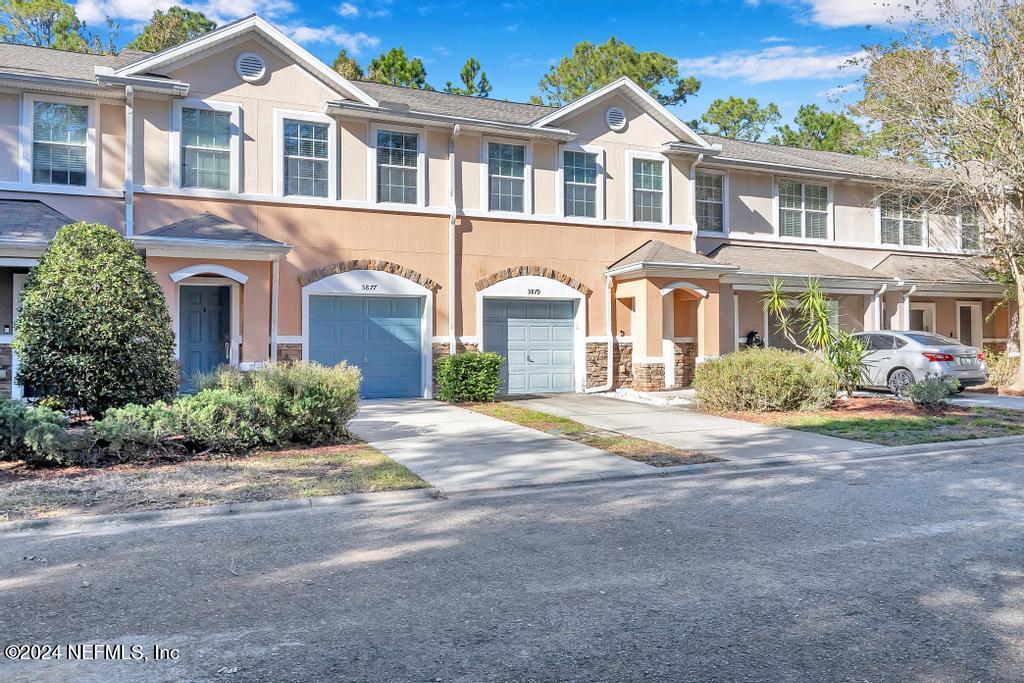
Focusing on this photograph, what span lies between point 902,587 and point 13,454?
28.8 feet

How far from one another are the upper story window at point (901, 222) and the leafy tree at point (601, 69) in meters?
16.1

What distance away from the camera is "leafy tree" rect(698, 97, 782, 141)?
141ft

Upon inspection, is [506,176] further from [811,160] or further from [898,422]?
[811,160]

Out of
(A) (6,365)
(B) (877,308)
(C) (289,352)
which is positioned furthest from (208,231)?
(B) (877,308)

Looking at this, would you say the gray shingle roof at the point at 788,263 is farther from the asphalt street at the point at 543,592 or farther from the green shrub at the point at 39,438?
the green shrub at the point at 39,438

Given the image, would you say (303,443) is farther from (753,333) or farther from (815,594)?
(753,333)

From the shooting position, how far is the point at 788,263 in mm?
21391

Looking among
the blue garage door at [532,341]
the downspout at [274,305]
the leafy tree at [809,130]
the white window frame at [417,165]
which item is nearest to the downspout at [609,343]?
the blue garage door at [532,341]

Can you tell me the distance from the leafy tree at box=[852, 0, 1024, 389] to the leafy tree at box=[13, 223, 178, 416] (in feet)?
59.7

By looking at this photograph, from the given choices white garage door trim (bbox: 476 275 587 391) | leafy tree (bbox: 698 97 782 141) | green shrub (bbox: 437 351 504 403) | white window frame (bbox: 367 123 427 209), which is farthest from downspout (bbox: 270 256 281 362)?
leafy tree (bbox: 698 97 782 141)

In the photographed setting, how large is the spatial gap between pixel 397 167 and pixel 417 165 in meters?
0.46

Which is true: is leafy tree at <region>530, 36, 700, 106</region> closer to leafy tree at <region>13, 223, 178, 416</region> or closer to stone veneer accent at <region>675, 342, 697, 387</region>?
stone veneer accent at <region>675, 342, 697, 387</region>

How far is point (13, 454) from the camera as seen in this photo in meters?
8.54

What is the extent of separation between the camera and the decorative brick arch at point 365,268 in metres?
16.5
